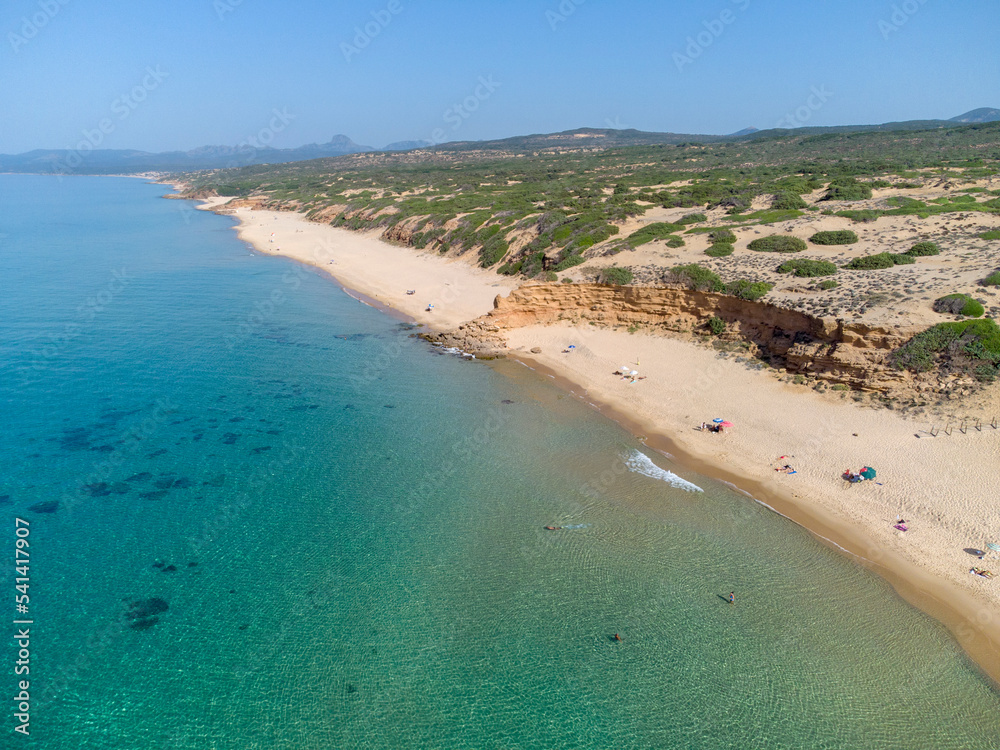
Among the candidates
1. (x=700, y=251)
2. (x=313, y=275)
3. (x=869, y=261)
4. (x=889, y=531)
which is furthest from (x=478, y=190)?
(x=889, y=531)

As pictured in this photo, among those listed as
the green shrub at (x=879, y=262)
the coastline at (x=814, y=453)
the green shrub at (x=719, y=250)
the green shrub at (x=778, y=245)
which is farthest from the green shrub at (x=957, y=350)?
the green shrub at (x=719, y=250)

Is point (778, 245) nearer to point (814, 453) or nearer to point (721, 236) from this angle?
point (721, 236)

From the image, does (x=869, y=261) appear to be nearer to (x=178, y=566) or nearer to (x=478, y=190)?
(x=178, y=566)

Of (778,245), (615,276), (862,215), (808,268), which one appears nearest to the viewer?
(808,268)

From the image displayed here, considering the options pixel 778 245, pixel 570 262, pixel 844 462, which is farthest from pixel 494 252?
pixel 844 462

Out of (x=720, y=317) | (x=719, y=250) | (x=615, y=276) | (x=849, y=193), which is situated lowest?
(x=720, y=317)
